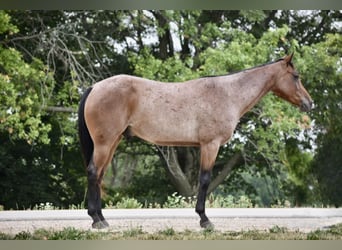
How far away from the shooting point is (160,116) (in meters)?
4.89

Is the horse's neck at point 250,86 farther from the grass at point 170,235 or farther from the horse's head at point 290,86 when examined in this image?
the grass at point 170,235

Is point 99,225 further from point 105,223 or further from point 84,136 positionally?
point 84,136

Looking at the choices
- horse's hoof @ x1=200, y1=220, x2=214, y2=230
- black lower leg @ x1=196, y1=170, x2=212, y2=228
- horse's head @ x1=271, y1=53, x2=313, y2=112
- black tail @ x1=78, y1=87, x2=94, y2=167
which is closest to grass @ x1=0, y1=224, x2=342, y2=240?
horse's hoof @ x1=200, y1=220, x2=214, y2=230

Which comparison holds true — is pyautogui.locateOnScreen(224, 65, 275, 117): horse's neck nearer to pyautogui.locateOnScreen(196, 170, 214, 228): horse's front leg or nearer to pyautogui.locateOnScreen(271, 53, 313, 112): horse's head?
pyautogui.locateOnScreen(271, 53, 313, 112): horse's head

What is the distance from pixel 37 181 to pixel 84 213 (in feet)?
1.98

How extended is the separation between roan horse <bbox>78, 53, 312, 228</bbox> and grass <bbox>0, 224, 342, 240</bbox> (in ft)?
0.40

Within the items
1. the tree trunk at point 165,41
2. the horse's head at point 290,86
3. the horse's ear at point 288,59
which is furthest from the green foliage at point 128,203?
the horse's ear at point 288,59

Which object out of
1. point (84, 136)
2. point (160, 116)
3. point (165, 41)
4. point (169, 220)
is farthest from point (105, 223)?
point (165, 41)

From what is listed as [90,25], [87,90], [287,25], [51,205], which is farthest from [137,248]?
[287,25]

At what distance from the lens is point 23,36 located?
17.7ft

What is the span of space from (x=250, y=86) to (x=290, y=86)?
380 millimetres

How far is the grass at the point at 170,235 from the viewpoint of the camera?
4738 millimetres

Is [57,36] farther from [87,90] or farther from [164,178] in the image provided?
[164,178]

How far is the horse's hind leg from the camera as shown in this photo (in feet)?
15.8
